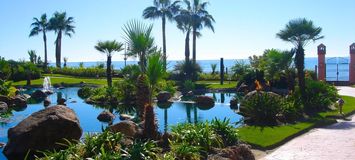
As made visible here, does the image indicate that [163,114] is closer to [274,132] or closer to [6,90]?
[274,132]

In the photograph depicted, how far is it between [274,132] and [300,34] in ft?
33.4

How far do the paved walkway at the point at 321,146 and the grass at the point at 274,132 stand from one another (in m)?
0.30

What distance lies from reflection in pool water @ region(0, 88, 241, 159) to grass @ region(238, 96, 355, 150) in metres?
3.44

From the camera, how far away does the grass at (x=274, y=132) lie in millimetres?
13992

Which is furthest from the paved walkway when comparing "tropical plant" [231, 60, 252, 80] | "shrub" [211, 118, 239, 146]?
"tropical plant" [231, 60, 252, 80]

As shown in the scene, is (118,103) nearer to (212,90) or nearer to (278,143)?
(212,90)

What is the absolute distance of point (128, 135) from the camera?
13406mm

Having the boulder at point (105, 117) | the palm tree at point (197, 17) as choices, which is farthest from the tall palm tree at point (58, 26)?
the boulder at point (105, 117)

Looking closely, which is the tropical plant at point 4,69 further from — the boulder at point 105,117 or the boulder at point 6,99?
the boulder at point 105,117

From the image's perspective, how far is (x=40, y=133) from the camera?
13.5 m

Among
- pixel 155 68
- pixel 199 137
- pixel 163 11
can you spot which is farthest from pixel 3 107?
pixel 163 11

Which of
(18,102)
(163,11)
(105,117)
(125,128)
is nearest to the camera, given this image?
(125,128)

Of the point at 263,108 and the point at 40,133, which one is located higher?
the point at 263,108

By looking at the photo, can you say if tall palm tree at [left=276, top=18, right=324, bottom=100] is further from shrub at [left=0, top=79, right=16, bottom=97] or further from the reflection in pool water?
shrub at [left=0, top=79, right=16, bottom=97]
